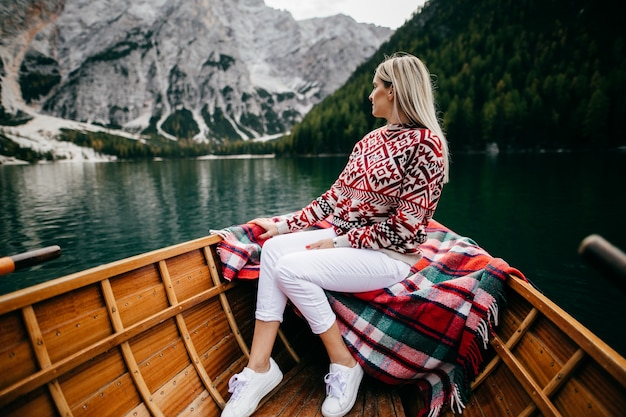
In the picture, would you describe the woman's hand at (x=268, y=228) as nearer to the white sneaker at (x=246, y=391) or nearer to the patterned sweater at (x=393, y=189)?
the patterned sweater at (x=393, y=189)

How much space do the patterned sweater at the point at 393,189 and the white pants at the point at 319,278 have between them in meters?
0.13

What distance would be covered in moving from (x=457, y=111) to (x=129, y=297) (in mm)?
74709

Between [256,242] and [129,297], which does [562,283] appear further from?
[129,297]

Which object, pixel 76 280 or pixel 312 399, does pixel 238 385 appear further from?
pixel 76 280


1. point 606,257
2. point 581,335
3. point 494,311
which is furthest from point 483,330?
point 606,257

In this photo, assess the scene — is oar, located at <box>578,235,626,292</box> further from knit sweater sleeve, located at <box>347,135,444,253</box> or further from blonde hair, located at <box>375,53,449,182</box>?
blonde hair, located at <box>375,53,449,182</box>

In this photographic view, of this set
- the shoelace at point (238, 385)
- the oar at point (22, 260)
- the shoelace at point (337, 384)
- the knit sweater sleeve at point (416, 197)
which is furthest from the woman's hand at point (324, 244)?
the oar at point (22, 260)

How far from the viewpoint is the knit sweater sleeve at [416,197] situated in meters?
2.43

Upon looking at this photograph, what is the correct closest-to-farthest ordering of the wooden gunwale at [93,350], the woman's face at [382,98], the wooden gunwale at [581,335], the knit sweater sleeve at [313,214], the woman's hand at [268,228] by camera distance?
the wooden gunwale at [581,335] → the wooden gunwale at [93,350] → the woman's face at [382,98] → the knit sweater sleeve at [313,214] → the woman's hand at [268,228]

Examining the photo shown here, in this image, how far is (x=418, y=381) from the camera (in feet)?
9.14

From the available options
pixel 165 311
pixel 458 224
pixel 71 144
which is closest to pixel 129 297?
pixel 165 311

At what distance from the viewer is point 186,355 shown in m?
2.93

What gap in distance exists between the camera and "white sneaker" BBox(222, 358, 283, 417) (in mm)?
2428

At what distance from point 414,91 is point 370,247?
4.24 ft
